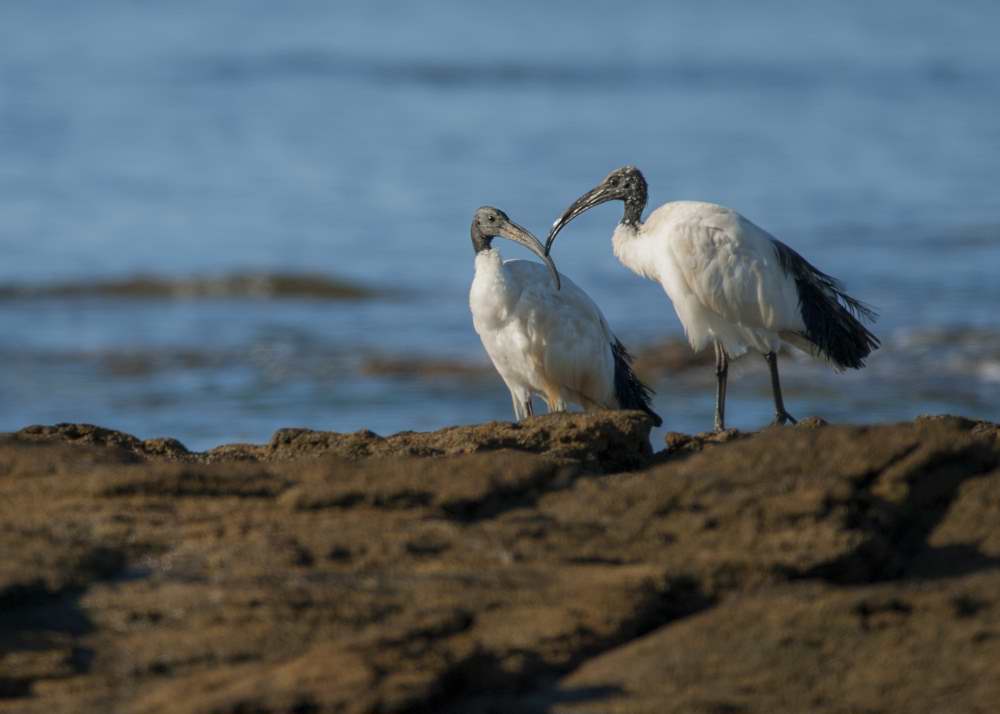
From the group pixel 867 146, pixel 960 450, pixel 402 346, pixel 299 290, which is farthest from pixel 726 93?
pixel 960 450

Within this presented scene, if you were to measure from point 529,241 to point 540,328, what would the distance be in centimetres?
51

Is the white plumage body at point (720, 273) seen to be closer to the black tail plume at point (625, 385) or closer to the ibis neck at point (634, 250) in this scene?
the ibis neck at point (634, 250)

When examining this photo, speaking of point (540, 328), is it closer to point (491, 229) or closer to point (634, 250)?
point (491, 229)

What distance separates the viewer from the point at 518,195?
25.7m

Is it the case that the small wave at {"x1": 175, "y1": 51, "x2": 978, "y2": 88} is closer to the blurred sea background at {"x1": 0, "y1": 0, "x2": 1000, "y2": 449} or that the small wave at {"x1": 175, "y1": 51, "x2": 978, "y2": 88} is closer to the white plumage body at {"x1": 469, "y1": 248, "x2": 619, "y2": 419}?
the blurred sea background at {"x1": 0, "y1": 0, "x2": 1000, "y2": 449}

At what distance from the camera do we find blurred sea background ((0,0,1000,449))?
16203 mm

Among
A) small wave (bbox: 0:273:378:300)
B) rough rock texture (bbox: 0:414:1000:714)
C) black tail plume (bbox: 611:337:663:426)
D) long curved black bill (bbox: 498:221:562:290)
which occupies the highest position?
small wave (bbox: 0:273:378:300)

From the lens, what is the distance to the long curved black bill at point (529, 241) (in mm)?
8852

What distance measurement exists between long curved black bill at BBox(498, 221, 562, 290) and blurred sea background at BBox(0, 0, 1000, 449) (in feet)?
15.9

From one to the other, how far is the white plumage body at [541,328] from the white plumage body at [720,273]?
0.62 metres

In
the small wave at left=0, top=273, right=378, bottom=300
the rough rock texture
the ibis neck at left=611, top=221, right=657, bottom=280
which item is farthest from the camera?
the small wave at left=0, top=273, right=378, bottom=300

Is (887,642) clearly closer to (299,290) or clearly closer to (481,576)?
(481,576)

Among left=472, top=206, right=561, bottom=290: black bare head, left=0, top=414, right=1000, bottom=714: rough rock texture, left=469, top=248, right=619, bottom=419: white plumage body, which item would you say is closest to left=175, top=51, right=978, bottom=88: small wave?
left=472, top=206, right=561, bottom=290: black bare head

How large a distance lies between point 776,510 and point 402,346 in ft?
44.4
